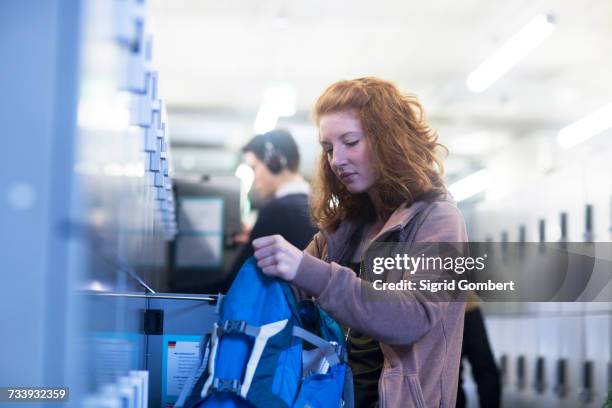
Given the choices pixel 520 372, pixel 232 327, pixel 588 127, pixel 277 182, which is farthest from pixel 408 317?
pixel 588 127

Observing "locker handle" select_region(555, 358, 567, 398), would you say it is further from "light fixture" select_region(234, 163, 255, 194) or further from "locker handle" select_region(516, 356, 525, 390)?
"light fixture" select_region(234, 163, 255, 194)

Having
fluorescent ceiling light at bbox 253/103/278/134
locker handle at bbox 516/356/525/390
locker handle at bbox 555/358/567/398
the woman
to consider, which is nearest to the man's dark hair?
the woman

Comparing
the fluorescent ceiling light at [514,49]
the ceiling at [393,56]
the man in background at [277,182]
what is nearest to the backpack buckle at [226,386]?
the man in background at [277,182]

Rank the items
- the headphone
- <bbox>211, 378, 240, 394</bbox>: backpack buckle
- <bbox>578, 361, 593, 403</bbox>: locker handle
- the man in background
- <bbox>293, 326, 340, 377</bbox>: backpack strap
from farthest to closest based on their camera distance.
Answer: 1. <bbox>578, 361, 593, 403</bbox>: locker handle
2. the headphone
3. the man in background
4. <bbox>293, 326, 340, 377</bbox>: backpack strap
5. <bbox>211, 378, 240, 394</bbox>: backpack buckle

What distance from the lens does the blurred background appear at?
76 centimetres

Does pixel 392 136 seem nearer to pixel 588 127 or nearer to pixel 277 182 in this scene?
pixel 277 182

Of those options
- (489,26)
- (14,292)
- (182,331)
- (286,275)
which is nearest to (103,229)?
(14,292)

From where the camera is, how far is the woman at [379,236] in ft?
4.72

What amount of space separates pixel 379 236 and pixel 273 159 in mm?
1651

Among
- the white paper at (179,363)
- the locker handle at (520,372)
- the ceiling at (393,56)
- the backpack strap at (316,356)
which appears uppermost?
the ceiling at (393,56)

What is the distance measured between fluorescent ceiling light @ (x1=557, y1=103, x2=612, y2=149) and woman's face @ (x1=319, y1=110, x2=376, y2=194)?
492 centimetres

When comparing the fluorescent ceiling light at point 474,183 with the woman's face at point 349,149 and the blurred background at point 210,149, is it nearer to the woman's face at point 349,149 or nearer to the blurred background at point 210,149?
the blurred background at point 210,149

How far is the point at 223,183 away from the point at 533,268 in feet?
4.53

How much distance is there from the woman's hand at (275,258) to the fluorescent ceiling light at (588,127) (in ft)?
17.2
